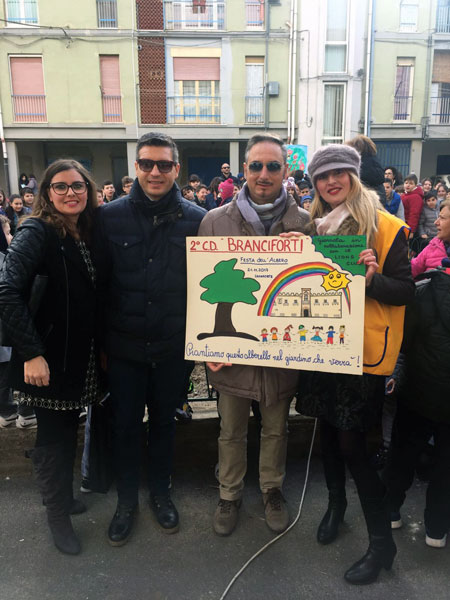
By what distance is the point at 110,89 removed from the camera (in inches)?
706

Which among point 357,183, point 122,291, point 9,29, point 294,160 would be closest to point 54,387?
point 122,291

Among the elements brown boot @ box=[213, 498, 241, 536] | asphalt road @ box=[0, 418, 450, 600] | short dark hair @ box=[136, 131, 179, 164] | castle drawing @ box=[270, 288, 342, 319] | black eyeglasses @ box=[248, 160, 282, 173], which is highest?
short dark hair @ box=[136, 131, 179, 164]

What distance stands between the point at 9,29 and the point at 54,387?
1966 centimetres

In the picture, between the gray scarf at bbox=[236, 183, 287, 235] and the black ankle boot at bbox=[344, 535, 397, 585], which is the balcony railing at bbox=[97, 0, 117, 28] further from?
the black ankle boot at bbox=[344, 535, 397, 585]

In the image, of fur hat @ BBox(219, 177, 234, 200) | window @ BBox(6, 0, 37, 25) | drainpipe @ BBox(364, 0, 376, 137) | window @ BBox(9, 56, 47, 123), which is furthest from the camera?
drainpipe @ BBox(364, 0, 376, 137)

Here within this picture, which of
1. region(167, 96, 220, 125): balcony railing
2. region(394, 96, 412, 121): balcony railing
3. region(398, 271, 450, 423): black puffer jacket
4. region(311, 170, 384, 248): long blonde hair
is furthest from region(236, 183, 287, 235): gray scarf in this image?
region(394, 96, 412, 121): balcony railing

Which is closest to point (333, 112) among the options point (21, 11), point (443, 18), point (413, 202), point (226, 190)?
point (443, 18)

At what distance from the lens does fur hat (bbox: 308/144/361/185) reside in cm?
217

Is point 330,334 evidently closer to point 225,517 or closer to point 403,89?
point 225,517

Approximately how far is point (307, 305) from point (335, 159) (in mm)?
714

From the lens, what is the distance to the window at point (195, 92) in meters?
18.1

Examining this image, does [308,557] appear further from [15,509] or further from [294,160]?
[294,160]

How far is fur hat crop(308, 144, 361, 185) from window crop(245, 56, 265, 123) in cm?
1741

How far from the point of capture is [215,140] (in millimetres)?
18328
